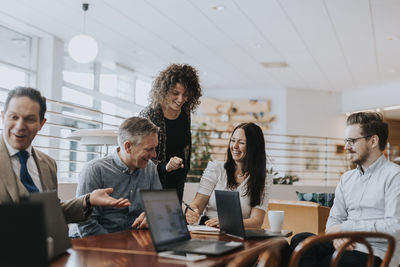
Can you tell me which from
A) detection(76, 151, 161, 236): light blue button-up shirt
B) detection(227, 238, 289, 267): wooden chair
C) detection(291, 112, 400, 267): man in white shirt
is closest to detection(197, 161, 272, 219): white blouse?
detection(291, 112, 400, 267): man in white shirt

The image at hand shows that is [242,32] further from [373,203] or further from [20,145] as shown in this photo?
[20,145]

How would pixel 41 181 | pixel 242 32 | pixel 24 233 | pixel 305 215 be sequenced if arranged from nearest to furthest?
1. pixel 24 233
2. pixel 41 181
3. pixel 305 215
4. pixel 242 32

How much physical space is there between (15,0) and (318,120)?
7.81 meters

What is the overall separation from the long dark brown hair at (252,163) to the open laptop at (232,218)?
0.61 m

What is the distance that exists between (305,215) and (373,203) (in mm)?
2108

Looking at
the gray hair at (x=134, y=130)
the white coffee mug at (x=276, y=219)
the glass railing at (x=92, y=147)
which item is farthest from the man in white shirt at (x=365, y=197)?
the glass railing at (x=92, y=147)

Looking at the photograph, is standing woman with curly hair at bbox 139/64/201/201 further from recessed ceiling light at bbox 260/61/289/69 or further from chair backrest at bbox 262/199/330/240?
recessed ceiling light at bbox 260/61/289/69

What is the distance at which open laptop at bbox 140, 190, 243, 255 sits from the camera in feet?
5.36

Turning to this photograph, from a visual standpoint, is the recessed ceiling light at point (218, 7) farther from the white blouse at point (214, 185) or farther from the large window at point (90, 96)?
the white blouse at point (214, 185)

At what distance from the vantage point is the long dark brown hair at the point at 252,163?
289 cm

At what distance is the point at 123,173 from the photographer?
2451 millimetres

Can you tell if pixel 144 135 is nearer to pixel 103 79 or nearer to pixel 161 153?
Answer: pixel 161 153

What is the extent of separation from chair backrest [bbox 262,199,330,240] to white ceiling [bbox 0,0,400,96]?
263 centimetres

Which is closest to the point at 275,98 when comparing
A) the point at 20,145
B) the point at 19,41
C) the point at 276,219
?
the point at 19,41
